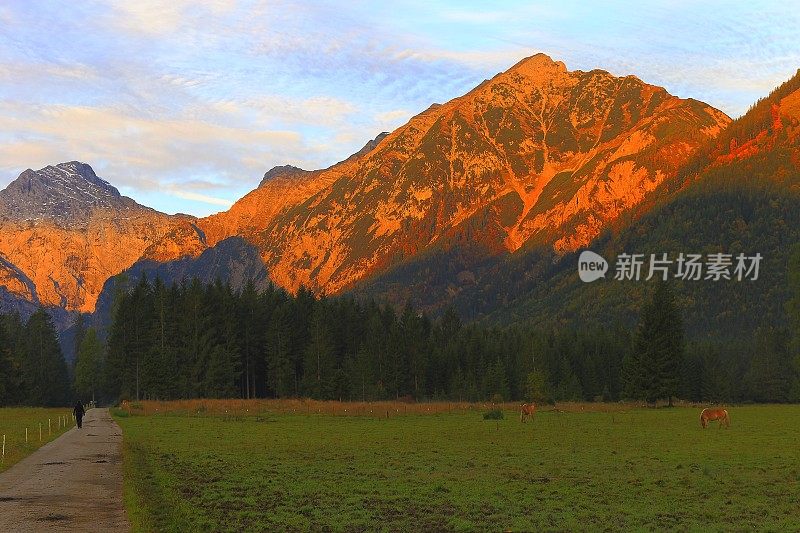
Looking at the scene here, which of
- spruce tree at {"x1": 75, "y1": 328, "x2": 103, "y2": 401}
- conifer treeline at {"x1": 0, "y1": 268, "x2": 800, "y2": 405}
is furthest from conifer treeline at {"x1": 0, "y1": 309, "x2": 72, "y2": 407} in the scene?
spruce tree at {"x1": 75, "y1": 328, "x2": 103, "y2": 401}

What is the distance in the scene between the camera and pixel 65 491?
3011 cm

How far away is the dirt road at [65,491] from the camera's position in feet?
77.6

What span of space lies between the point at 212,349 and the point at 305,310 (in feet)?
68.0

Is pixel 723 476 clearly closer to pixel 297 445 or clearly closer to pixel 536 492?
pixel 536 492

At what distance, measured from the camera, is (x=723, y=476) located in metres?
33.7

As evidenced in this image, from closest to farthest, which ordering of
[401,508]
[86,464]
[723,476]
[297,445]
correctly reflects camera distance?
[401,508], [723,476], [86,464], [297,445]

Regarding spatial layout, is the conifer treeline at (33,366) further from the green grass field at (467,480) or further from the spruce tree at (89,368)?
the green grass field at (467,480)

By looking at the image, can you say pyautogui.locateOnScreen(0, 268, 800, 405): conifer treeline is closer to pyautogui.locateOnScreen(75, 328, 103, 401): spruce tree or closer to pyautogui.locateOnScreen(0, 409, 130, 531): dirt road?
pyautogui.locateOnScreen(75, 328, 103, 401): spruce tree

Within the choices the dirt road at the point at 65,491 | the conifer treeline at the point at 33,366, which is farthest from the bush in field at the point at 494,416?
the conifer treeline at the point at 33,366

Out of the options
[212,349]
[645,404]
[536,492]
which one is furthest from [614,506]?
[212,349]

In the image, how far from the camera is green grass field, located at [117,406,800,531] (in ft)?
79.4

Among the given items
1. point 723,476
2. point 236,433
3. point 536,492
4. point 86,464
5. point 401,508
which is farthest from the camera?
point 236,433

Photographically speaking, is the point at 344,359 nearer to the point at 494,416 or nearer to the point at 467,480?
the point at 494,416

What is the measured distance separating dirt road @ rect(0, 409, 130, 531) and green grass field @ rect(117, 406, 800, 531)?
859 millimetres
